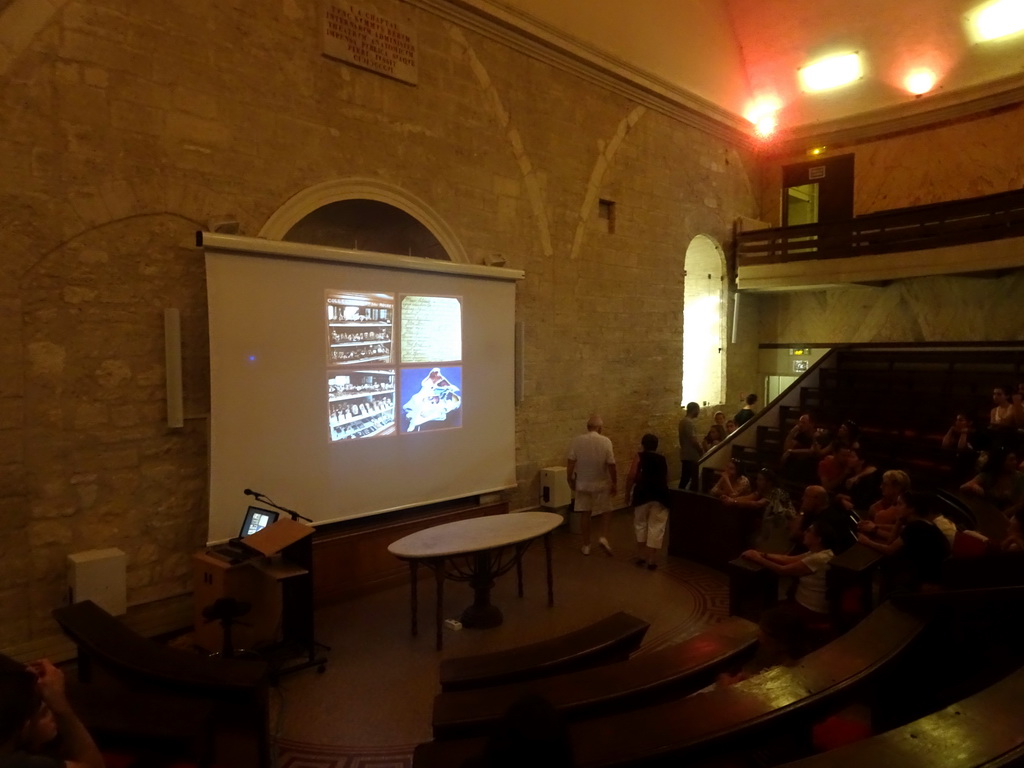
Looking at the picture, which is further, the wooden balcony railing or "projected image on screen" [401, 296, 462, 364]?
the wooden balcony railing

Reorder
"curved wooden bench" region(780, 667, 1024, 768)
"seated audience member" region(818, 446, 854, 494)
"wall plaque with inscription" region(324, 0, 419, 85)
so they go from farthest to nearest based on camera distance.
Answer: "seated audience member" region(818, 446, 854, 494) < "wall plaque with inscription" region(324, 0, 419, 85) < "curved wooden bench" region(780, 667, 1024, 768)

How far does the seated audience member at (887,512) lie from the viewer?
4891 mm

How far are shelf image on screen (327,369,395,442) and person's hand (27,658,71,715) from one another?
4.04 meters

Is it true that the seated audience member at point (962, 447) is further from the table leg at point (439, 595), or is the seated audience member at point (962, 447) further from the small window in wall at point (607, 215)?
the table leg at point (439, 595)

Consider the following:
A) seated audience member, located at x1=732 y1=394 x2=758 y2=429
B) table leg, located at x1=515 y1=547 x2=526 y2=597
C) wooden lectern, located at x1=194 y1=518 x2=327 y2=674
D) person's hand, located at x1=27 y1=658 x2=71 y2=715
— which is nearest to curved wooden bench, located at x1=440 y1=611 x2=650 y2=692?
person's hand, located at x1=27 y1=658 x2=71 y2=715

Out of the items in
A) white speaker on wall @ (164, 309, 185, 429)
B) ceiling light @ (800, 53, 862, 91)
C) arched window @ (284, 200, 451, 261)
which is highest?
ceiling light @ (800, 53, 862, 91)

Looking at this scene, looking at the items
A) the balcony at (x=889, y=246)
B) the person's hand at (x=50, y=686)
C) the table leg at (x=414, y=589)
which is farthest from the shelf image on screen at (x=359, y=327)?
the balcony at (x=889, y=246)

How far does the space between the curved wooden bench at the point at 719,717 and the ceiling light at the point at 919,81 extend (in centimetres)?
1039

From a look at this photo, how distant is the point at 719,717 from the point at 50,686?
203 cm

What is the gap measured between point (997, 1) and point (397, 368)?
9524mm

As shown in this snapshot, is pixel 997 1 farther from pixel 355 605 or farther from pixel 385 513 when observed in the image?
pixel 355 605

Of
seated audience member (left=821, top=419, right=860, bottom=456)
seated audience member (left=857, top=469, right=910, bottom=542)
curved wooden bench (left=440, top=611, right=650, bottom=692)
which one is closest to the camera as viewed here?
curved wooden bench (left=440, top=611, right=650, bottom=692)

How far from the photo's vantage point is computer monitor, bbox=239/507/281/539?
5035 mm

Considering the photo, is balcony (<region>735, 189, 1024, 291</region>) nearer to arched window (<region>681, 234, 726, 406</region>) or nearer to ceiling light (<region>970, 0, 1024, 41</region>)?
arched window (<region>681, 234, 726, 406</region>)
